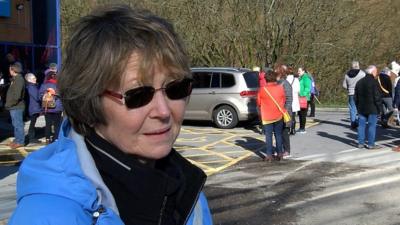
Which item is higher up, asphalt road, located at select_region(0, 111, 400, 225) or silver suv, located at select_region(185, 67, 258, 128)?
silver suv, located at select_region(185, 67, 258, 128)

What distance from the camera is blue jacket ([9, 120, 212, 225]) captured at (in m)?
1.34

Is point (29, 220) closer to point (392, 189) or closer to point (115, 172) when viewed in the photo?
point (115, 172)

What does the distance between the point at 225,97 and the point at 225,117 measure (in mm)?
591

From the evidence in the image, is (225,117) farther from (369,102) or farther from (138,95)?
(138,95)

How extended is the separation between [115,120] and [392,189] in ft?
24.8

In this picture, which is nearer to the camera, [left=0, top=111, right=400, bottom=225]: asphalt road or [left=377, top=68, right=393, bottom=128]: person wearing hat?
[left=0, top=111, right=400, bottom=225]: asphalt road

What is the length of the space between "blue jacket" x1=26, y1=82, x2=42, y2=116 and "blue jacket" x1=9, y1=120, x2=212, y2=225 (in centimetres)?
1164

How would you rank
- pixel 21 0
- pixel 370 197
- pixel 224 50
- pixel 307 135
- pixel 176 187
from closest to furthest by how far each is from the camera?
1. pixel 176 187
2. pixel 370 197
3. pixel 307 135
4. pixel 21 0
5. pixel 224 50

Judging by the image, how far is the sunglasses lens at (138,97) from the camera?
1588 millimetres

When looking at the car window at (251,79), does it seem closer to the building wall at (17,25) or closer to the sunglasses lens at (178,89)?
the building wall at (17,25)

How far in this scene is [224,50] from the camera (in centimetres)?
2711

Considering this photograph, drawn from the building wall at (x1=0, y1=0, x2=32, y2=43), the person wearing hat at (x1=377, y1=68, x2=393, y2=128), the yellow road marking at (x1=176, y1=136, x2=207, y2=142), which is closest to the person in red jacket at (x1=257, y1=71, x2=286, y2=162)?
the yellow road marking at (x1=176, y1=136, x2=207, y2=142)

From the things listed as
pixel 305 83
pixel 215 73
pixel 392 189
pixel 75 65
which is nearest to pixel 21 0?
pixel 215 73

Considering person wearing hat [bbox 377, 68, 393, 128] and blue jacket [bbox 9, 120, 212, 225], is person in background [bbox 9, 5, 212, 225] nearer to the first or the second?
blue jacket [bbox 9, 120, 212, 225]
